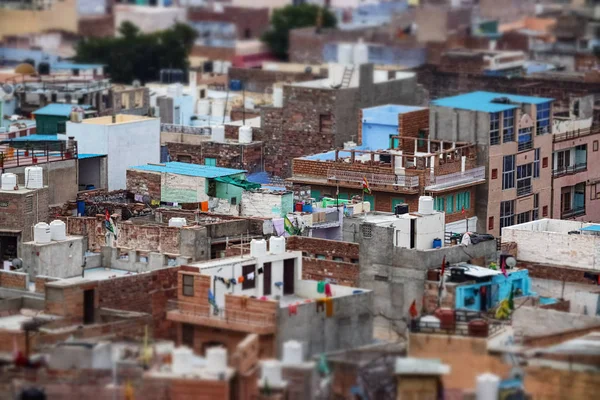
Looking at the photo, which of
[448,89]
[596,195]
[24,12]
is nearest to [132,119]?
[596,195]

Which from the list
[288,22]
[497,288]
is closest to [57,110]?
[497,288]

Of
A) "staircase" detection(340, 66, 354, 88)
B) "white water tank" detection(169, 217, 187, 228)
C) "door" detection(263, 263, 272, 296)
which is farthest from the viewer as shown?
"staircase" detection(340, 66, 354, 88)

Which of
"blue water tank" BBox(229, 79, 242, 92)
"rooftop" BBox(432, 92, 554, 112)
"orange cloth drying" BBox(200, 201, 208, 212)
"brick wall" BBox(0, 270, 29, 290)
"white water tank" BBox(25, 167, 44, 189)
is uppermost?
"rooftop" BBox(432, 92, 554, 112)

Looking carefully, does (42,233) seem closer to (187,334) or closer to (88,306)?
(88,306)

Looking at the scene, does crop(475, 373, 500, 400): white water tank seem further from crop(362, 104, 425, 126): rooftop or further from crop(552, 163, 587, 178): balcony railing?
crop(362, 104, 425, 126): rooftop

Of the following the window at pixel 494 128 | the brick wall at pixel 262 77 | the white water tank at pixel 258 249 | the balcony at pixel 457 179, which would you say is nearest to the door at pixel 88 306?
the white water tank at pixel 258 249

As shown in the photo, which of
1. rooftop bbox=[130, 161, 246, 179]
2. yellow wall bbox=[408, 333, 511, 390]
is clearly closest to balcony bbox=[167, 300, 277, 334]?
yellow wall bbox=[408, 333, 511, 390]

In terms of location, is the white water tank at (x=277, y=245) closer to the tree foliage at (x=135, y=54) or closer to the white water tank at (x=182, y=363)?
the white water tank at (x=182, y=363)
